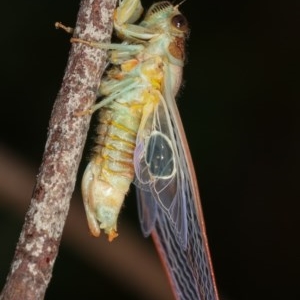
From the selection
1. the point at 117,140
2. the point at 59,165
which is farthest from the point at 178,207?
the point at 59,165

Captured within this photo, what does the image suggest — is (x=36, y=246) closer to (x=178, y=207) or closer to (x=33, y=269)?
(x=33, y=269)

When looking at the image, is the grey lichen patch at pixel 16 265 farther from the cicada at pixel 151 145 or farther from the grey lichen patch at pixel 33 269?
the cicada at pixel 151 145

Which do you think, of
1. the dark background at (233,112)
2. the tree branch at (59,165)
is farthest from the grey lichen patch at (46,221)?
the dark background at (233,112)

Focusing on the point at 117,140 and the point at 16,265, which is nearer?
the point at 16,265

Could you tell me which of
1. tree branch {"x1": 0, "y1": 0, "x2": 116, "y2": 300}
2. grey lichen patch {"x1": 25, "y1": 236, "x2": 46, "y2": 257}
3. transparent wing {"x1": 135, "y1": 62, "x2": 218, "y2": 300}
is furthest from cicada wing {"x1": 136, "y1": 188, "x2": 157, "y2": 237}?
grey lichen patch {"x1": 25, "y1": 236, "x2": 46, "y2": 257}

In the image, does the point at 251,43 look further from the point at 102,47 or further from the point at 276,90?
the point at 102,47

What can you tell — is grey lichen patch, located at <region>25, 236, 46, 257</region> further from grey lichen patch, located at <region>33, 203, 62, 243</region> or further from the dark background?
the dark background
